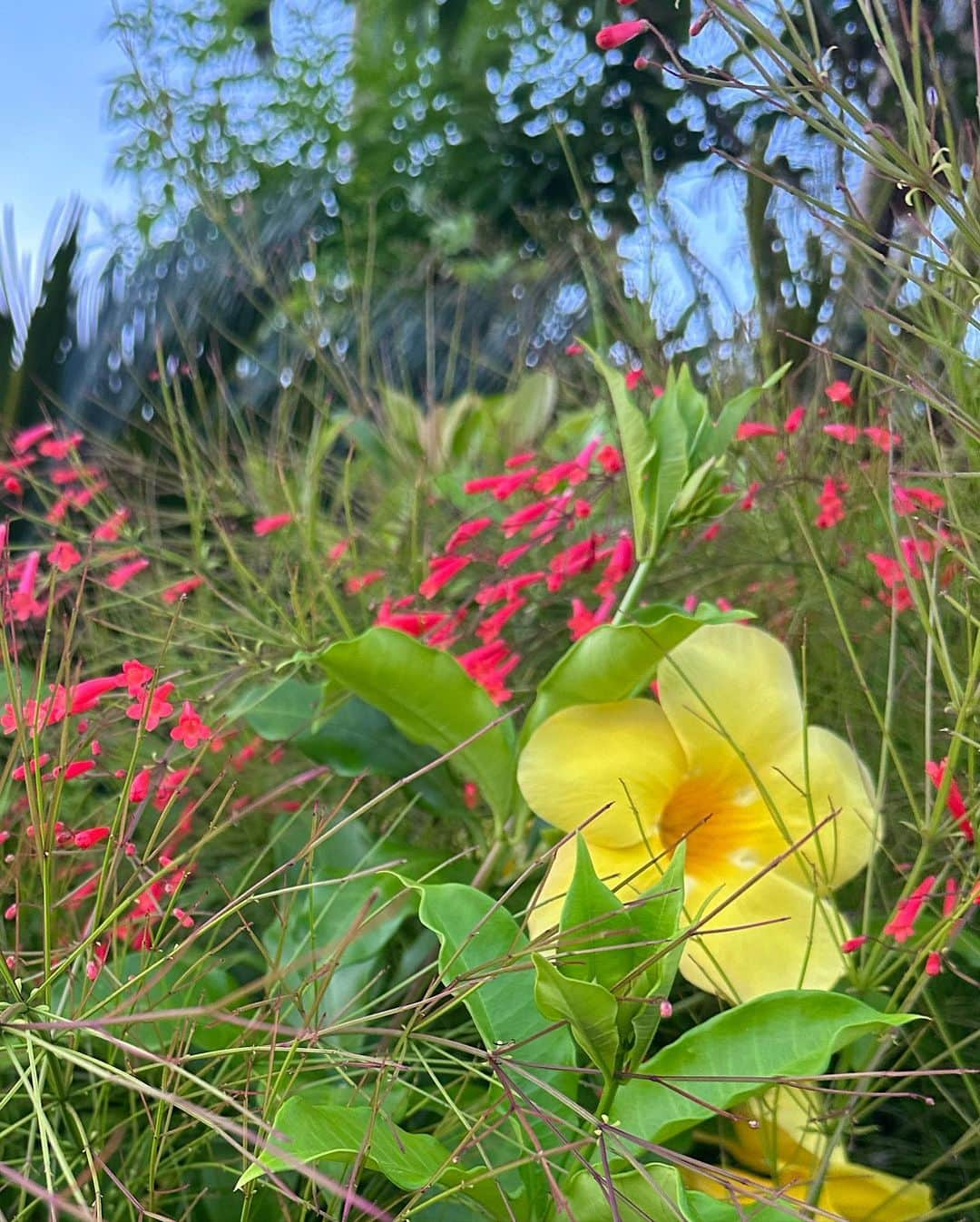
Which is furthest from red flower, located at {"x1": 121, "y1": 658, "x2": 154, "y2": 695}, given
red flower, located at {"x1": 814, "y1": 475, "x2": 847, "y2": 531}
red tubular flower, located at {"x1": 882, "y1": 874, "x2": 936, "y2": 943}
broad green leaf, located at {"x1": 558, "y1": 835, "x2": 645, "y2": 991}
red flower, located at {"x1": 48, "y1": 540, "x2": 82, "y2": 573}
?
red flower, located at {"x1": 814, "y1": 475, "x2": 847, "y2": 531}

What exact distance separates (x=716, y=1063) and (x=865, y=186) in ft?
6.38

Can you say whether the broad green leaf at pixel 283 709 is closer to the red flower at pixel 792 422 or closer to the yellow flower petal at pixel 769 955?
the yellow flower petal at pixel 769 955

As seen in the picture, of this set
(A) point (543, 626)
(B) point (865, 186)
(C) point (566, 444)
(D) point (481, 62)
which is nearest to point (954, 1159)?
(A) point (543, 626)

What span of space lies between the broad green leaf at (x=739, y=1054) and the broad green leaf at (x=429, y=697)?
0.19 m

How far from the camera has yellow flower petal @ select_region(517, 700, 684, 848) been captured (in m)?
0.58

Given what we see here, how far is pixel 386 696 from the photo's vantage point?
2.00 feet

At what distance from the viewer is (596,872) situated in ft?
1.74

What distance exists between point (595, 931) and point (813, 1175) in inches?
7.1

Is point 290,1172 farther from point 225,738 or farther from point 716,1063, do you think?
point 225,738

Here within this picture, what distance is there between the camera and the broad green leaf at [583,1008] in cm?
41

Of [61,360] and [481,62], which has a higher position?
[481,62]

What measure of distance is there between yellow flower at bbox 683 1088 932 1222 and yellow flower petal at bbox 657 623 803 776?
17 cm

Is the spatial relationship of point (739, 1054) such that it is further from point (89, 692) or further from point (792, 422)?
point (792, 422)

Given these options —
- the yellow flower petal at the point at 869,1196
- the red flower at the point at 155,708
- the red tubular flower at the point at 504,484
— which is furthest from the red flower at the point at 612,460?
the yellow flower petal at the point at 869,1196
